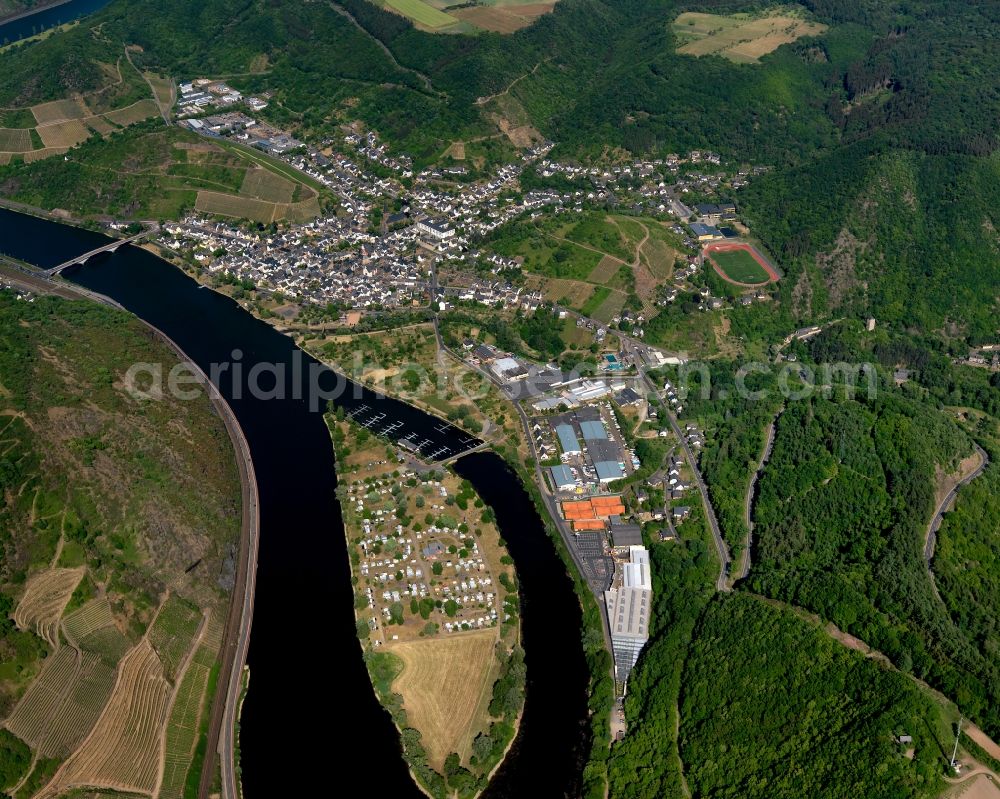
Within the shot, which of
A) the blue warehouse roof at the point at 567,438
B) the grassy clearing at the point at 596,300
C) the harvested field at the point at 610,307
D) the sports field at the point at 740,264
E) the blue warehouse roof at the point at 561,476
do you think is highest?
the blue warehouse roof at the point at 561,476

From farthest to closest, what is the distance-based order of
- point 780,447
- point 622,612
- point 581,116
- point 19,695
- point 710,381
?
point 581,116, point 710,381, point 780,447, point 622,612, point 19,695

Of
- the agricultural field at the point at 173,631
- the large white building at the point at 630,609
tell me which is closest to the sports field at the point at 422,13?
the large white building at the point at 630,609

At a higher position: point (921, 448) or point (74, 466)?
point (74, 466)

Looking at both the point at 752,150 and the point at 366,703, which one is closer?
the point at 366,703

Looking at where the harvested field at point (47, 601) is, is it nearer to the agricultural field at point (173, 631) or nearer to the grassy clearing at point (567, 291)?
the agricultural field at point (173, 631)

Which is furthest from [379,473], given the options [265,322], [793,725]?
[793,725]

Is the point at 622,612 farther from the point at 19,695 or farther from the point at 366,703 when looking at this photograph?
the point at 19,695
